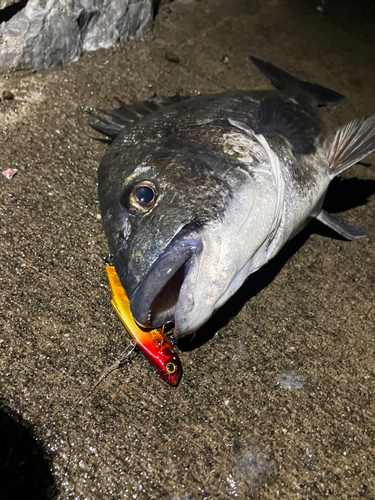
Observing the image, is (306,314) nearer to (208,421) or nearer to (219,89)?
(208,421)

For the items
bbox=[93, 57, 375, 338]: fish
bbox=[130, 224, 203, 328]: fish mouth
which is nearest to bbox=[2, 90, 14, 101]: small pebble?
bbox=[93, 57, 375, 338]: fish

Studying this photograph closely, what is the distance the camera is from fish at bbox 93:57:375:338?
1807 millimetres

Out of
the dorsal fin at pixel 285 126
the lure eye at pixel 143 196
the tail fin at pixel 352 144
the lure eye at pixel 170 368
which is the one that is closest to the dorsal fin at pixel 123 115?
the dorsal fin at pixel 285 126

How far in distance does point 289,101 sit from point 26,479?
10.2 ft

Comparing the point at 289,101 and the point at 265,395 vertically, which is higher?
the point at 289,101

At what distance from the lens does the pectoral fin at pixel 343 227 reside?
302 centimetres

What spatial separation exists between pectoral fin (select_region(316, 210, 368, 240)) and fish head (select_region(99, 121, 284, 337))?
0.97m

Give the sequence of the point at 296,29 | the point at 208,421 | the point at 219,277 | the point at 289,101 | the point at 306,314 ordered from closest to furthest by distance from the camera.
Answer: the point at 219,277 → the point at 208,421 → the point at 306,314 → the point at 289,101 → the point at 296,29

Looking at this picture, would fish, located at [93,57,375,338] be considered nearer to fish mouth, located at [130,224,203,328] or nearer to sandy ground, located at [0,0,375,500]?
fish mouth, located at [130,224,203,328]

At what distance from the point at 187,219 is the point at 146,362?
3.16ft

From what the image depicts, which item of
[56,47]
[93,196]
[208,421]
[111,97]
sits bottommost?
[208,421]

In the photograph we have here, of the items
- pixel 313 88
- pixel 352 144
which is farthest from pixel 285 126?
pixel 313 88

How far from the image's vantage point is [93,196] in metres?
2.89

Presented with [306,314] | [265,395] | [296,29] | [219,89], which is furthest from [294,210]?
[296,29]
